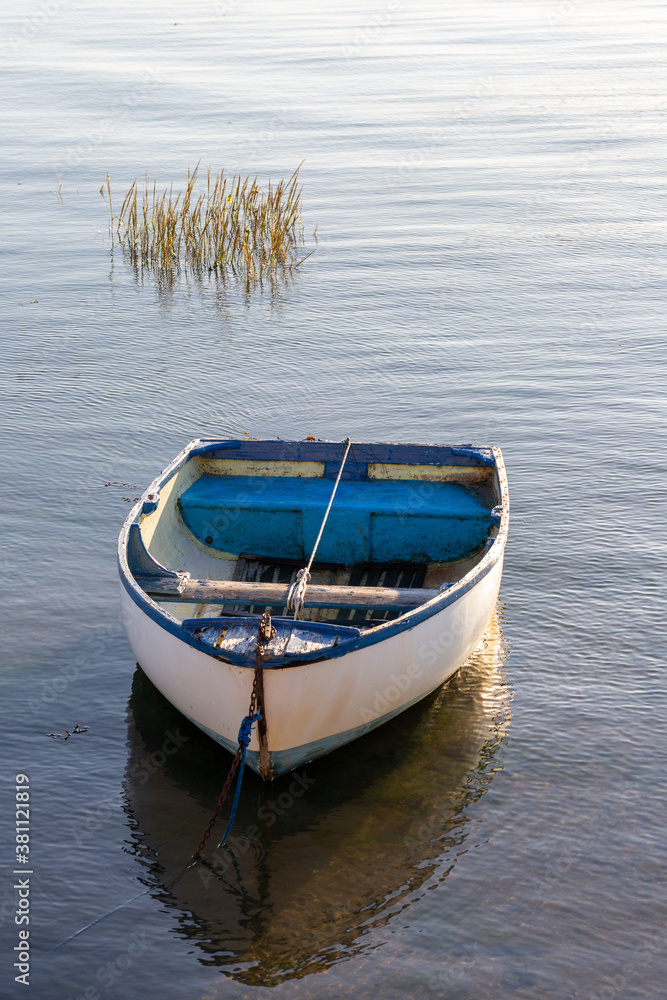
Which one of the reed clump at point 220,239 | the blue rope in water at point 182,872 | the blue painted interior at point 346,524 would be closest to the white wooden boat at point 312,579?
the blue painted interior at point 346,524

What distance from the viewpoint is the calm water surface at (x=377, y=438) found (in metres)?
6.42

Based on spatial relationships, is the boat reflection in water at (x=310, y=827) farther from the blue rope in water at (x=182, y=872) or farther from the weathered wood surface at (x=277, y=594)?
the weathered wood surface at (x=277, y=594)

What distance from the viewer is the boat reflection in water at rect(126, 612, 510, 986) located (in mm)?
6426

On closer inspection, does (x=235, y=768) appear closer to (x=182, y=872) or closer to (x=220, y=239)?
(x=182, y=872)

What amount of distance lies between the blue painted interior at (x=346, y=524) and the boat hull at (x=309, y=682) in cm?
181

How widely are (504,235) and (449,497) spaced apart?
535 inches

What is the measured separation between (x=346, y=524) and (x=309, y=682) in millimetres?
3285

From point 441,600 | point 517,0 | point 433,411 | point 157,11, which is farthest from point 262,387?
point 517,0

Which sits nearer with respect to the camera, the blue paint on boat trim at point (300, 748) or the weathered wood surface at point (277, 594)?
the blue paint on boat trim at point (300, 748)

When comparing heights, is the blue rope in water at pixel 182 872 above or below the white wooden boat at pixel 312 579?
below

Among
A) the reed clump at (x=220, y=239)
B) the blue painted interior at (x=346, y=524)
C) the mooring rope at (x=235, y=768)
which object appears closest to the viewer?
the mooring rope at (x=235, y=768)

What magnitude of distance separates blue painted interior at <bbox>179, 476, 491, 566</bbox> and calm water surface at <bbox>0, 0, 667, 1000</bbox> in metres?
0.99

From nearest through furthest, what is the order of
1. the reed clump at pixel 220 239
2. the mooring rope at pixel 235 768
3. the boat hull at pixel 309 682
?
the mooring rope at pixel 235 768 → the boat hull at pixel 309 682 → the reed clump at pixel 220 239

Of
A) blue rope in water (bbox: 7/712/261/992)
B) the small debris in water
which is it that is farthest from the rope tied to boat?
the small debris in water
